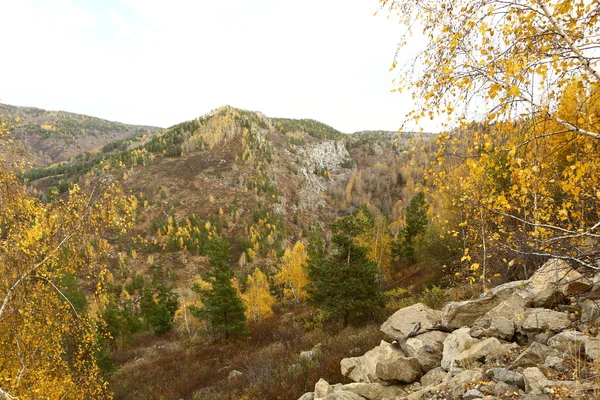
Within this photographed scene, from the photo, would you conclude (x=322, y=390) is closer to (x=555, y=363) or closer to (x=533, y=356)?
(x=533, y=356)

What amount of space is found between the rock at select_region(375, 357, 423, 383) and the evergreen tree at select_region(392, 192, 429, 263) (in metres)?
28.7

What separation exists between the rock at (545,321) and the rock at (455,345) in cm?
111

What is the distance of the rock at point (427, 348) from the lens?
301 inches

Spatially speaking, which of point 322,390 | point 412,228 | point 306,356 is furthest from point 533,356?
point 412,228

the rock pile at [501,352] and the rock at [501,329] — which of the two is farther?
the rock at [501,329]

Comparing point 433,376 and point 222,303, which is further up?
point 433,376

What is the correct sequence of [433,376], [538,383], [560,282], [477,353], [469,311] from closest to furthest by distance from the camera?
[538,383] → [477,353] → [560,282] → [433,376] → [469,311]

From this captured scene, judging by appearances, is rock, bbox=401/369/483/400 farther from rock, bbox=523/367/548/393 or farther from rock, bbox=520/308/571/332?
rock, bbox=520/308/571/332

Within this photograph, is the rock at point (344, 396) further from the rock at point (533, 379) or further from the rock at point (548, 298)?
the rock at point (548, 298)

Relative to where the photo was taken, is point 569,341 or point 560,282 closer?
point 569,341

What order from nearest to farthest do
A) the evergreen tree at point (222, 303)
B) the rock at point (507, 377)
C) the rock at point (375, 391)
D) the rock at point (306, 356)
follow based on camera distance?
the rock at point (507, 377) < the rock at point (375, 391) < the rock at point (306, 356) < the evergreen tree at point (222, 303)

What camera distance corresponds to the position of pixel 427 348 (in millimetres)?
7941

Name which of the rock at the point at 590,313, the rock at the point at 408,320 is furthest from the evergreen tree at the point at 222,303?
the rock at the point at 590,313

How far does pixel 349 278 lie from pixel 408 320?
5.64m
